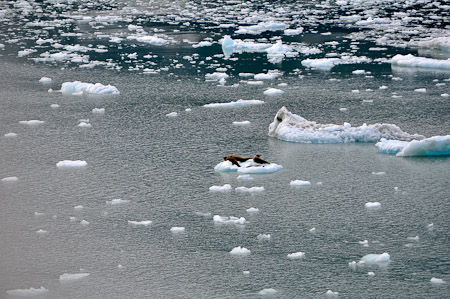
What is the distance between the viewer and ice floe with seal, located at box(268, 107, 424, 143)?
30.3 feet

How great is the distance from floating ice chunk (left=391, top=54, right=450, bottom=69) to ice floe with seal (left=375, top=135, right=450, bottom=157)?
19.5 ft

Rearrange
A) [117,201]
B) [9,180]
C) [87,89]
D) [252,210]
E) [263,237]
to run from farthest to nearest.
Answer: [87,89]
[9,180]
[117,201]
[252,210]
[263,237]

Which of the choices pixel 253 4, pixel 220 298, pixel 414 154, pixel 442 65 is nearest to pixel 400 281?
pixel 220 298

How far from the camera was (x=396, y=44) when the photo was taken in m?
17.1

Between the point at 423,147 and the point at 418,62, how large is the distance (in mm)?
6276

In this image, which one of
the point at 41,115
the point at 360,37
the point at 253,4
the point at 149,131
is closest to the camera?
the point at 149,131

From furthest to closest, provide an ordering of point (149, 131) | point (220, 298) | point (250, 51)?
point (250, 51) < point (149, 131) < point (220, 298)

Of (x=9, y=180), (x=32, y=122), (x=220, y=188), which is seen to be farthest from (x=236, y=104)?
(x=9, y=180)

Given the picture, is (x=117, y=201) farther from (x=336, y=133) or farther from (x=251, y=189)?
(x=336, y=133)

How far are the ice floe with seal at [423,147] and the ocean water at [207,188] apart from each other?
Result: 0.38 feet

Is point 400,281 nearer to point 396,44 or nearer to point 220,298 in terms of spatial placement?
point 220,298

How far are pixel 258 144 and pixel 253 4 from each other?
18189 mm

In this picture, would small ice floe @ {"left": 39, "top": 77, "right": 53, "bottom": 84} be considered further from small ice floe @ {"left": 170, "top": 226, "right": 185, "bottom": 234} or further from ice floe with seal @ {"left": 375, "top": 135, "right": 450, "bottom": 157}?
small ice floe @ {"left": 170, "top": 226, "right": 185, "bottom": 234}

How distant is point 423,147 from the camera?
860 centimetres
